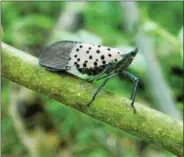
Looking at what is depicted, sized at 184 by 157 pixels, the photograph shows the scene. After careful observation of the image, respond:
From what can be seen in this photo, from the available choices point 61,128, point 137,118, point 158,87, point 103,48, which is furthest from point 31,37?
point 137,118

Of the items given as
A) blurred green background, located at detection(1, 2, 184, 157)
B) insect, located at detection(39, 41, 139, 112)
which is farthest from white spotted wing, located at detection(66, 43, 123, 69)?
blurred green background, located at detection(1, 2, 184, 157)

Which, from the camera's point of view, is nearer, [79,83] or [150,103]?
[79,83]

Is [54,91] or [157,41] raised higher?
[54,91]

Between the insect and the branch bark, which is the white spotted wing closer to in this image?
the insect

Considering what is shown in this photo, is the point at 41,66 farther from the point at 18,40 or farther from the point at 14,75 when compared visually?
the point at 18,40

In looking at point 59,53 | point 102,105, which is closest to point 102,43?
point 59,53

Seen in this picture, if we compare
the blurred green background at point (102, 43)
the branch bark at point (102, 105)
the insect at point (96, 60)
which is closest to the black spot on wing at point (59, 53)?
the insect at point (96, 60)
